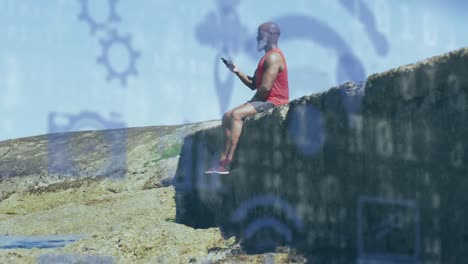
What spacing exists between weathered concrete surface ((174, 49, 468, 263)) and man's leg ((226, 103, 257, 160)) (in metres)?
0.09

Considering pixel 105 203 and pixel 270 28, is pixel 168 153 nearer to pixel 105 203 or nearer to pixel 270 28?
pixel 105 203

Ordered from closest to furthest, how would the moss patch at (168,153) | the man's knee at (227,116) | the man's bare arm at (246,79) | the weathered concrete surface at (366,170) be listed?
the weathered concrete surface at (366,170) < the man's knee at (227,116) < the man's bare arm at (246,79) < the moss patch at (168,153)

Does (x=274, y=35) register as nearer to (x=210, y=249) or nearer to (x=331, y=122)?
(x=331, y=122)

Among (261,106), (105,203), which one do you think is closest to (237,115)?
(261,106)

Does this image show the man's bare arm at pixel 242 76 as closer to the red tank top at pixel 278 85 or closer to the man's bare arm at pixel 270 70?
the red tank top at pixel 278 85

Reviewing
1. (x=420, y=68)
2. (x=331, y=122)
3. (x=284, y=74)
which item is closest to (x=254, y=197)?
(x=284, y=74)

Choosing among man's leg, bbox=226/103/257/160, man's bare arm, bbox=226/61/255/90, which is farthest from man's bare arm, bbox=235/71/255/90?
man's leg, bbox=226/103/257/160

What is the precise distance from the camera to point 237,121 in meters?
8.00

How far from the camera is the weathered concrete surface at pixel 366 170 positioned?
486 cm

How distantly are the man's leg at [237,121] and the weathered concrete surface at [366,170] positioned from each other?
0.09 metres

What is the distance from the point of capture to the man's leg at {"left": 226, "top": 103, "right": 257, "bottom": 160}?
7.90 m

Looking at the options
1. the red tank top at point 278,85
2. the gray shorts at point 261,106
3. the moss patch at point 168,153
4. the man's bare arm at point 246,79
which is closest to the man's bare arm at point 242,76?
the man's bare arm at point 246,79

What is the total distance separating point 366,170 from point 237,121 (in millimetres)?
2454

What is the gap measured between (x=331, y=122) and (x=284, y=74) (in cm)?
172
